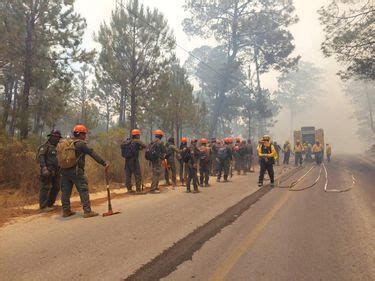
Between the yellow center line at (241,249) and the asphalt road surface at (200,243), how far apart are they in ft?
0.04

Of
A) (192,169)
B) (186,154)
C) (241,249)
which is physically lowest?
(241,249)

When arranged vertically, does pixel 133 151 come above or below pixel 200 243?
above

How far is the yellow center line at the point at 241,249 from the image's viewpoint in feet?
13.1

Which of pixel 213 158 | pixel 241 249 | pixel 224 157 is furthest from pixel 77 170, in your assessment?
pixel 213 158

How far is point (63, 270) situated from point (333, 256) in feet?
10.9

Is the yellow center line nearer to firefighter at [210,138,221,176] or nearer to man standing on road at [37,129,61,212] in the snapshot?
man standing on road at [37,129,61,212]

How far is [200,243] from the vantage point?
5.12 m

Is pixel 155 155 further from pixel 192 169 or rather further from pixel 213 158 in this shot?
pixel 213 158

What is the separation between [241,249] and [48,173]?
4.96 metres

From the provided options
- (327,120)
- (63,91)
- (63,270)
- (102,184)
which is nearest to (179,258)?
(63,270)

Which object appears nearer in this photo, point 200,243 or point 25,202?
point 200,243

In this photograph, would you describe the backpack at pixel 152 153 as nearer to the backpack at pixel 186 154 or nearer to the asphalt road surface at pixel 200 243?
the backpack at pixel 186 154

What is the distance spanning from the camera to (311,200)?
8.87 metres

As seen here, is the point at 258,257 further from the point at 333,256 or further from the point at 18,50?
the point at 18,50
